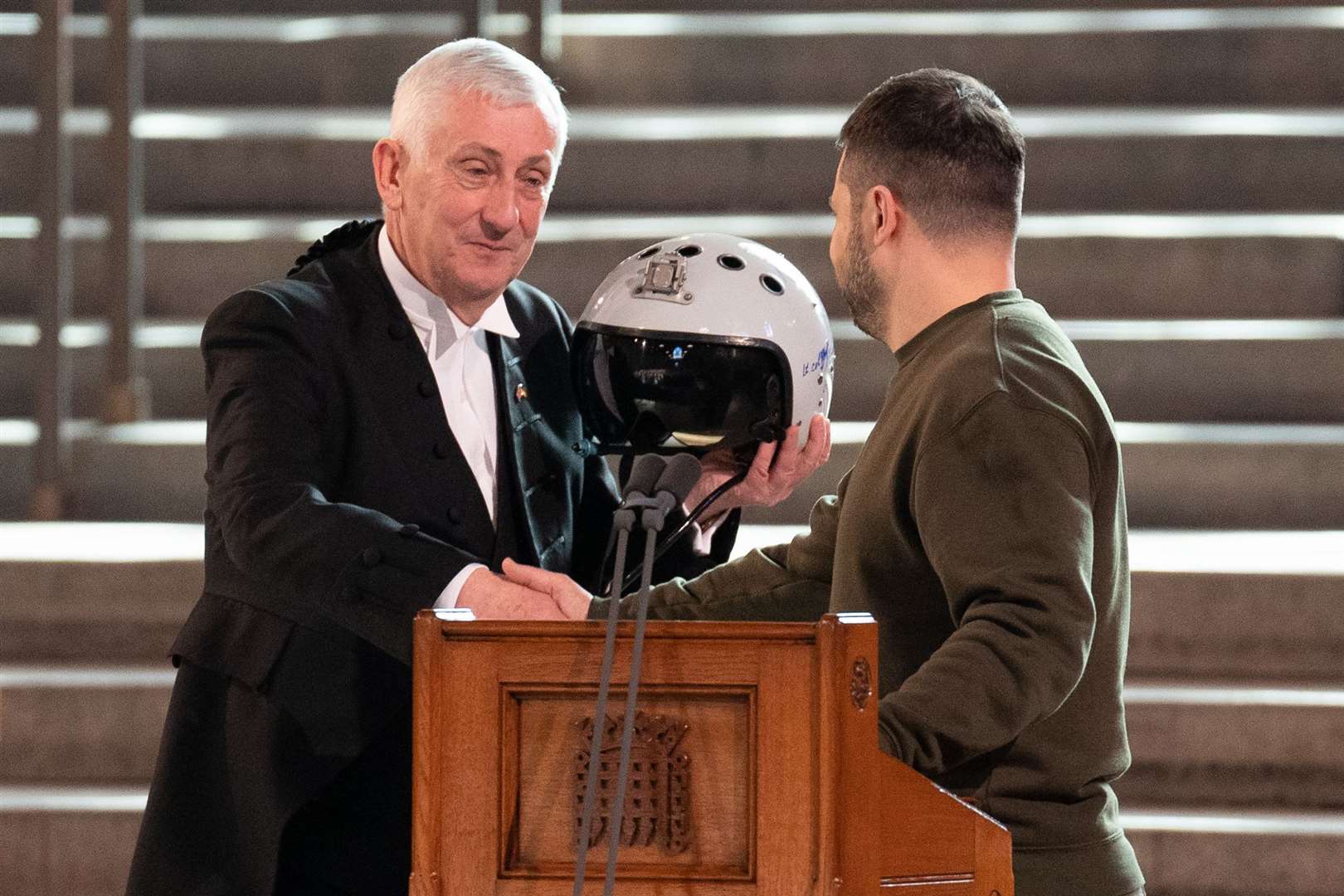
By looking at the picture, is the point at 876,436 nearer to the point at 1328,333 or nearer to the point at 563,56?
the point at 1328,333

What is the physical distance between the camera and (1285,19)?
5598mm

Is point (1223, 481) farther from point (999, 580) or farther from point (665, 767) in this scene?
point (665, 767)

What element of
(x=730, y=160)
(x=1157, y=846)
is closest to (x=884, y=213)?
(x=1157, y=846)

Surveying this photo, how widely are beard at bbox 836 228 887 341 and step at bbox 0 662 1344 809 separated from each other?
2012mm

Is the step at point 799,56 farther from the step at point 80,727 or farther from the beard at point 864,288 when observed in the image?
the beard at point 864,288

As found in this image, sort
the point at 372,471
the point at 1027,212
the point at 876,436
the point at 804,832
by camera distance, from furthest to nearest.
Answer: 1. the point at 1027,212
2. the point at 372,471
3. the point at 876,436
4. the point at 804,832

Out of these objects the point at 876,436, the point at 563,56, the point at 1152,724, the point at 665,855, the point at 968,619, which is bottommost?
the point at 1152,724

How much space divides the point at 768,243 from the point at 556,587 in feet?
9.94

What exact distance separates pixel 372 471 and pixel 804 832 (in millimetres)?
1042

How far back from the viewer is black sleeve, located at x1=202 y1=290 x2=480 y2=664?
191 centimetres

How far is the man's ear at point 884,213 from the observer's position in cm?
183

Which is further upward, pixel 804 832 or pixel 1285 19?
pixel 1285 19

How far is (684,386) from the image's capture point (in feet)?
7.15

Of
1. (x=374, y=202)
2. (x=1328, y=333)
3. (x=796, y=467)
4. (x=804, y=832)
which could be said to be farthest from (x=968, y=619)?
(x=374, y=202)
